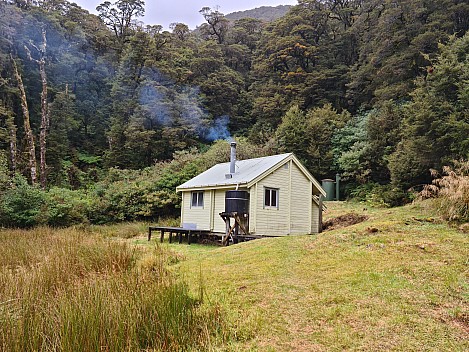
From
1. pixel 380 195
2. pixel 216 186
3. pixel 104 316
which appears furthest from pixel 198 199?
pixel 104 316

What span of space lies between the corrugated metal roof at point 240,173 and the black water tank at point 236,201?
20.4 inches

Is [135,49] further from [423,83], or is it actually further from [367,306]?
[367,306]

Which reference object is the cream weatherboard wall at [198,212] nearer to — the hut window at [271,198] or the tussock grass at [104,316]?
the hut window at [271,198]

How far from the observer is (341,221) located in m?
15.7

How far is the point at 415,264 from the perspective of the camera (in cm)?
565

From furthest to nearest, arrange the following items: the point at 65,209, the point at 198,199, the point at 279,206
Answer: the point at 65,209 → the point at 198,199 → the point at 279,206

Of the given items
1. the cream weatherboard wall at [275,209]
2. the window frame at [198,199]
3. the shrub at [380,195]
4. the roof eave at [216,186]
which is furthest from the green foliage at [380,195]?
the window frame at [198,199]

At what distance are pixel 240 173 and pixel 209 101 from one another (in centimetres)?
2263

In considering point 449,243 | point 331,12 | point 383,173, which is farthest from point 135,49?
point 449,243

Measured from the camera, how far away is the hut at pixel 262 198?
12742mm

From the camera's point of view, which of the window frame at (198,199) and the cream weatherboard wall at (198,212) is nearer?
the cream weatherboard wall at (198,212)

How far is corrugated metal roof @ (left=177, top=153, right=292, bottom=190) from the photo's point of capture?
1311cm

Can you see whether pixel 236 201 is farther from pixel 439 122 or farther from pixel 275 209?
pixel 439 122

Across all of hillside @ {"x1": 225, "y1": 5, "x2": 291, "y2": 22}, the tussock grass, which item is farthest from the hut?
hillside @ {"x1": 225, "y1": 5, "x2": 291, "y2": 22}
